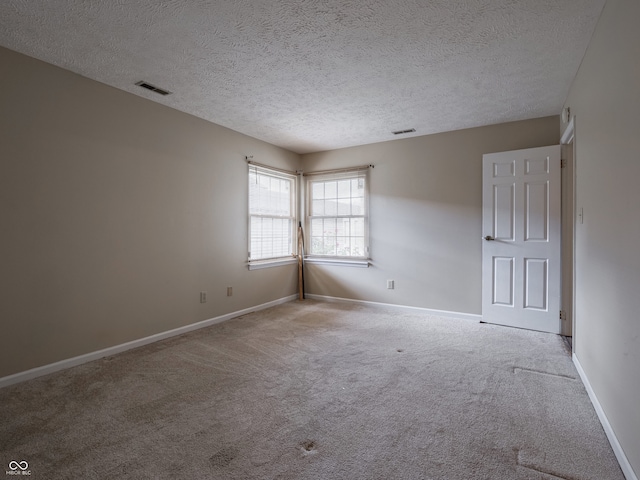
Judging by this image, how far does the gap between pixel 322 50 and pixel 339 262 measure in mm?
3389

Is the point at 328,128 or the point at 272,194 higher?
the point at 328,128

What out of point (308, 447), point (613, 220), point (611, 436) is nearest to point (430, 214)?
point (613, 220)

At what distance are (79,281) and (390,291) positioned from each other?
12.3 ft

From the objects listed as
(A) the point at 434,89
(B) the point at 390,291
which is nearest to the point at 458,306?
(B) the point at 390,291

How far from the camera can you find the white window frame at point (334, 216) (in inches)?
203

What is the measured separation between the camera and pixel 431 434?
6.34 feet

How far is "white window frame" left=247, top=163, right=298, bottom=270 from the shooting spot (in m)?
4.77

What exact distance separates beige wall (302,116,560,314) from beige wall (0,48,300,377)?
83.3 inches

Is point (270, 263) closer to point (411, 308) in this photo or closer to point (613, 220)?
point (411, 308)

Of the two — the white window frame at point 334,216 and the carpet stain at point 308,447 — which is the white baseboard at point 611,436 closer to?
the carpet stain at point 308,447

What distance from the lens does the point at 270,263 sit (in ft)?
16.6

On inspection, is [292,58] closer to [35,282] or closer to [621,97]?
[621,97]

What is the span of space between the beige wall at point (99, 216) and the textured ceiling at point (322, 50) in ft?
0.87

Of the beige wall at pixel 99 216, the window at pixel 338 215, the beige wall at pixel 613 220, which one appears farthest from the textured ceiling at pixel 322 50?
the window at pixel 338 215
